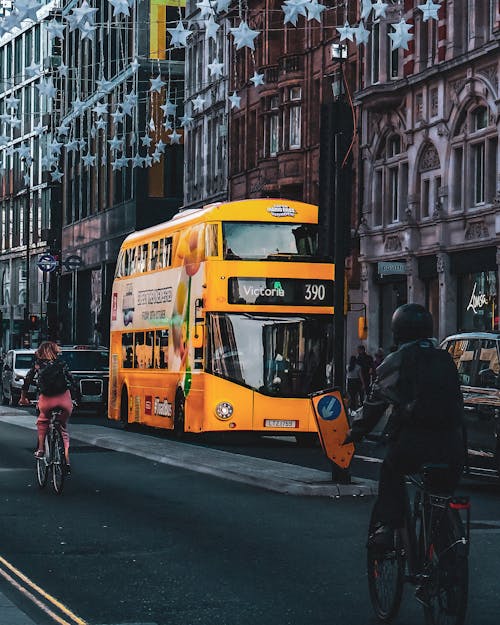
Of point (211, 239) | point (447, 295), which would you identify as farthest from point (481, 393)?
point (447, 295)

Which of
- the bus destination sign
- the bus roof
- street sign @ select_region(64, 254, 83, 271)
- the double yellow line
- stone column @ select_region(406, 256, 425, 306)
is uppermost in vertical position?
street sign @ select_region(64, 254, 83, 271)

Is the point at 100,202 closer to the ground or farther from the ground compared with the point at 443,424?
farther from the ground

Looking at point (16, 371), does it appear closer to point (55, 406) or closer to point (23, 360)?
point (23, 360)

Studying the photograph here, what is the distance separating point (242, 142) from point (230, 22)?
4.55 m

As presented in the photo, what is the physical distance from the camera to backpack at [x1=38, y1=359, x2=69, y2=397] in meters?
18.1

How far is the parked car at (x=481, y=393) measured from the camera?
17.9 m

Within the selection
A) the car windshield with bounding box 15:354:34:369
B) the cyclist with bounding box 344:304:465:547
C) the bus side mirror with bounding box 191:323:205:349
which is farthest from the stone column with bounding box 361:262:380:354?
the cyclist with bounding box 344:304:465:547

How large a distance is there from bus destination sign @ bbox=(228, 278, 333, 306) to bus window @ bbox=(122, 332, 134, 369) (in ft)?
22.4

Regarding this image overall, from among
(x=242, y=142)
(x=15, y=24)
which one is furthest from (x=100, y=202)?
(x=15, y=24)

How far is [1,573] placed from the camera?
1105 centimetres

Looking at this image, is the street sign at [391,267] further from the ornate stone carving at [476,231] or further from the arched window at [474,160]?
the arched window at [474,160]

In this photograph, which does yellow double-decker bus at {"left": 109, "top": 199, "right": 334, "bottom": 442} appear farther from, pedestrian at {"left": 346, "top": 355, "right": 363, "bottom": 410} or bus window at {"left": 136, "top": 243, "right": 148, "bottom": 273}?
pedestrian at {"left": 346, "top": 355, "right": 363, "bottom": 410}

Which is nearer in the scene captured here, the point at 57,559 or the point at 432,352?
the point at 432,352

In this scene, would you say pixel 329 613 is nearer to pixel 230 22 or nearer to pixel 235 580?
pixel 235 580
